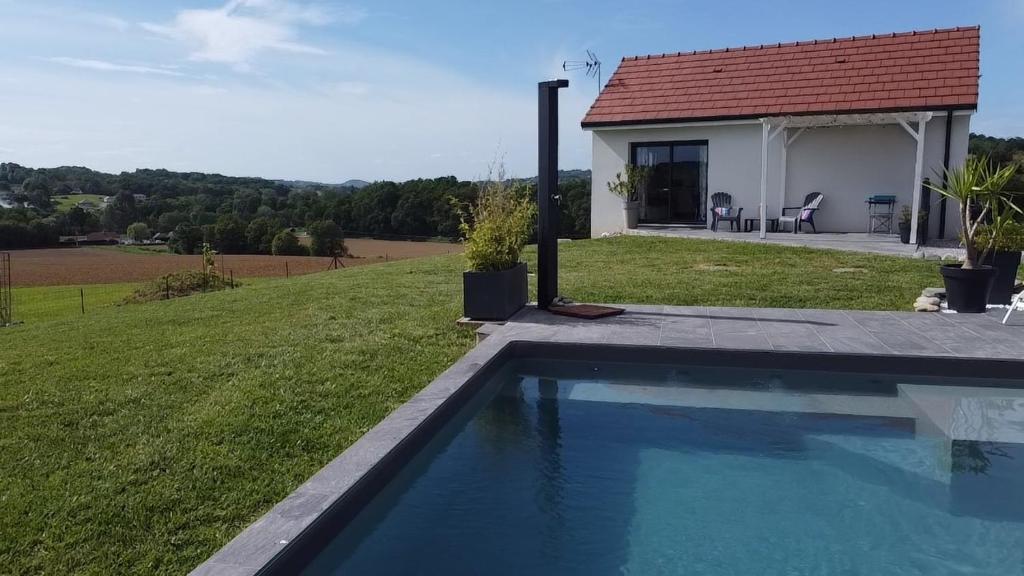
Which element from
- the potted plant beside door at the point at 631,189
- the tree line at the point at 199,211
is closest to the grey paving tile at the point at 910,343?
the potted plant beside door at the point at 631,189

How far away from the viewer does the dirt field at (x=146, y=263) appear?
26953 millimetres

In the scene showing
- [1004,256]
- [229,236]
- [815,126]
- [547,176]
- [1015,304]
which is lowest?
[229,236]

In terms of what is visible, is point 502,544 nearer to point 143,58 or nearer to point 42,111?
point 143,58

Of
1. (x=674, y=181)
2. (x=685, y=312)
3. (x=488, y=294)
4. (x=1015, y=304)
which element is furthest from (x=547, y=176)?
(x=674, y=181)

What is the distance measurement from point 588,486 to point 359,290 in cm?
667

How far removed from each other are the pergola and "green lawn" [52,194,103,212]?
125ft

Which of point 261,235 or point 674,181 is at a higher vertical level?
point 674,181

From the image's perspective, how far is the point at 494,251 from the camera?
7.08 meters

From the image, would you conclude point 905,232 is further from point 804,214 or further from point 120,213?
point 120,213

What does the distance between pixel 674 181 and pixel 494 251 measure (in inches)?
439

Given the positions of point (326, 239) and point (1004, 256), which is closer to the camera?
point (1004, 256)

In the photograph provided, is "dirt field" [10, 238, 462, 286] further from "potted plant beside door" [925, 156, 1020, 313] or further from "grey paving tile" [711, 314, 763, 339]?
"potted plant beside door" [925, 156, 1020, 313]

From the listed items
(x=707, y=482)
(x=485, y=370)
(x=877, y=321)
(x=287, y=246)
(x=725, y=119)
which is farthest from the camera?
(x=287, y=246)

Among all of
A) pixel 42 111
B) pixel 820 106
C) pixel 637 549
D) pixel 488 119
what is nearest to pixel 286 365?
pixel 637 549
